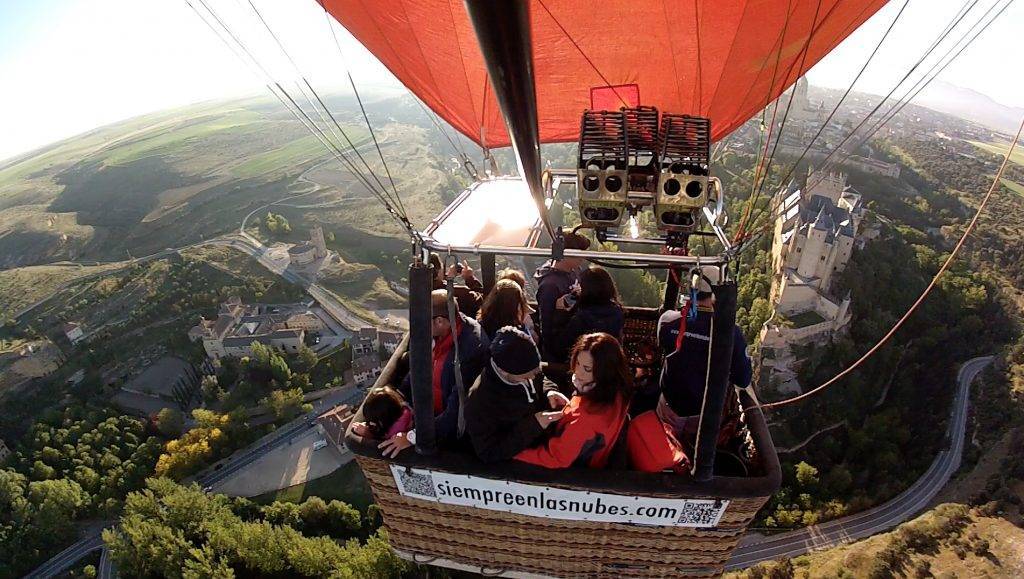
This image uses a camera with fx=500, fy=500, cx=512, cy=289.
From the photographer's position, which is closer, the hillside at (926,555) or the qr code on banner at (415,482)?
the qr code on banner at (415,482)

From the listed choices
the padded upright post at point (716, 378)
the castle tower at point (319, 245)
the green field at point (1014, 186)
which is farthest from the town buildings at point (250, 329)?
the green field at point (1014, 186)

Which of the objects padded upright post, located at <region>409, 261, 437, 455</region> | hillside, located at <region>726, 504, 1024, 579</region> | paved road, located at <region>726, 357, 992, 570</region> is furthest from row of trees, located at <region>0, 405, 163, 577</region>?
padded upright post, located at <region>409, 261, 437, 455</region>

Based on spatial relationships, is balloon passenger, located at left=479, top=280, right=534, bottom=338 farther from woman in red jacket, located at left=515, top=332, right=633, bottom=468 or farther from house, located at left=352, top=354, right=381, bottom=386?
house, located at left=352, top=354, right=381, bottom=386

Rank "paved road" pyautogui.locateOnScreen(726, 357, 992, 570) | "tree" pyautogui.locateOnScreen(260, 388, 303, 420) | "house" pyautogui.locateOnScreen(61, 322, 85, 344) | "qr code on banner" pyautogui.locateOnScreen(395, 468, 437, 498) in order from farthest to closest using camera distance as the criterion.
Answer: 1. "house" pyautogui.locateOnScreen(61, 322, 85, 344)
2. "tree" pyautogui.locateOnScreen(260, 388, 303, 420)
3. "paved road" pyautogui.locateOnScreen(726, 357, 992, 570)
4. "qr code on banner" pyautogui.locateOnScreen(395, 468, 437, 498)

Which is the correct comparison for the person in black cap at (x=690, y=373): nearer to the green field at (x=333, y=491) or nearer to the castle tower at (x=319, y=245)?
the green field at (x=333, y=491)

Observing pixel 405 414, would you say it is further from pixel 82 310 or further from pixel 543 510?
pixel 82 310

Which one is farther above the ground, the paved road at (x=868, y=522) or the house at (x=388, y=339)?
the house at (x=388, y=339)

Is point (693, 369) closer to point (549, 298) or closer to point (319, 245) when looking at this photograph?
point (549, 298)
